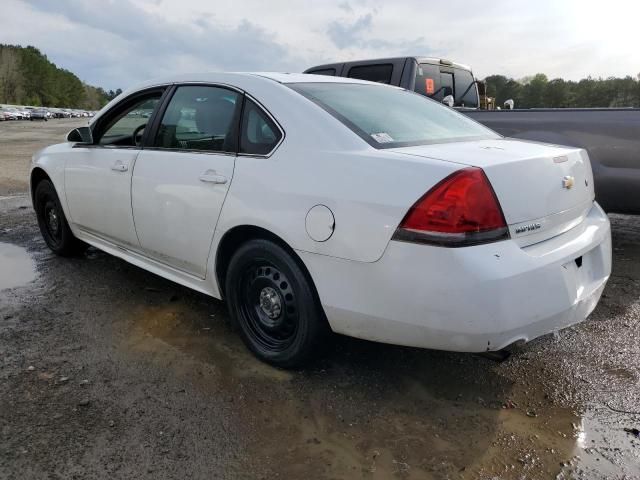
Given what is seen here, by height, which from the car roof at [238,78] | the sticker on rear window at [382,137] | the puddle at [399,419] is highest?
the car roof at [238,78]

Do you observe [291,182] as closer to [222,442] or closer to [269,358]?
[269,358]

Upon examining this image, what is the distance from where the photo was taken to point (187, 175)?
330cm

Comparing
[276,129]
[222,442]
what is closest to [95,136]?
[276,129]

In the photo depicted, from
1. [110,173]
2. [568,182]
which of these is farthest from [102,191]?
[568,182]

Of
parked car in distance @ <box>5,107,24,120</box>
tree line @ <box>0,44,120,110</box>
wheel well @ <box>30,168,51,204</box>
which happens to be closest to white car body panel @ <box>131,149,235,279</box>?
wheel well @ <box>30,168,51,204</box>

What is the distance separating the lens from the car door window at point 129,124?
3920 millimetres

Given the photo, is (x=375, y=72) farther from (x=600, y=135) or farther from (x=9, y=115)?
(x=9, y=115)

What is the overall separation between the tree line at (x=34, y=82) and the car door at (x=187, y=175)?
120m

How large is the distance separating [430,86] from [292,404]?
5661mm

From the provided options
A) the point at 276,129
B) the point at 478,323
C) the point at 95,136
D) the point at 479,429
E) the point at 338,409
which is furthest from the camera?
the point at 95,136

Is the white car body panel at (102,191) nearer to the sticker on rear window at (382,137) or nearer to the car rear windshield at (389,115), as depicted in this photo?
the car rear windshield at (389,115)

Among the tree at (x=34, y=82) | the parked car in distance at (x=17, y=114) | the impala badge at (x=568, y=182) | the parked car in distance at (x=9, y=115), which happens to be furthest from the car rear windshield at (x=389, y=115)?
the tree at (x=34, y=82)

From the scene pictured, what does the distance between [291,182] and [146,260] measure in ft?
5.41

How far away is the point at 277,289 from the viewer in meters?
2.96
